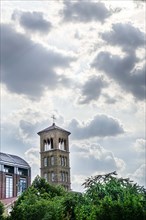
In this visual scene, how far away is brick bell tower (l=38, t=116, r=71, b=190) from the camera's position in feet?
364

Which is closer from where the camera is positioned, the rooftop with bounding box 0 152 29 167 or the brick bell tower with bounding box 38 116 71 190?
the rooftop with bounding box 0 152 29 167

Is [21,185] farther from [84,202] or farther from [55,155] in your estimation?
[84,202]

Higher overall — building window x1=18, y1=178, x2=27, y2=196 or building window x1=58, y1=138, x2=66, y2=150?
building window x1=58, y1=138, x2=66, y2=150

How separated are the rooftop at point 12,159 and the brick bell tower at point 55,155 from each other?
4.82 m

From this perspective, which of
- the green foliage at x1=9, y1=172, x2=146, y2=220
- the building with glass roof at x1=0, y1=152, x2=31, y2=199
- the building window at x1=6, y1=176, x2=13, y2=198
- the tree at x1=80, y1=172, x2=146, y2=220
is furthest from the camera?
the building window at x1=6, y1=176, x2=13, y2=198

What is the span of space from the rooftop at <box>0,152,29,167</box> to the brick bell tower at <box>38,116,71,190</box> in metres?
4.82

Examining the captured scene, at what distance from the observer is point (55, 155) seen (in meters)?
112

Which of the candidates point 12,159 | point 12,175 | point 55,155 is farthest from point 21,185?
point 55,155

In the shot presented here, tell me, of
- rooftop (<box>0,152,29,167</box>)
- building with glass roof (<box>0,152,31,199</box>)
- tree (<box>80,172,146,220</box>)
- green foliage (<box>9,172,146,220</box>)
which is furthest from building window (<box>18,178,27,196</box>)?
tree (<box>80,172,146,220</box>)

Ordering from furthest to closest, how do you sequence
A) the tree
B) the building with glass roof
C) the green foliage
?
the building with glass roof → the green foliage → the tree

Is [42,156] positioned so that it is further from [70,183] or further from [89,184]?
[89,184]

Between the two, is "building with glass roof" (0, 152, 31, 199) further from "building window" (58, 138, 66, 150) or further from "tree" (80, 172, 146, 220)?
"tree" (80, 172, 146, 220)

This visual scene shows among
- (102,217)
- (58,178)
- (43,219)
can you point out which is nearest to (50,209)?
(43,219)

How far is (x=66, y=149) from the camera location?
117 metres
